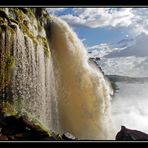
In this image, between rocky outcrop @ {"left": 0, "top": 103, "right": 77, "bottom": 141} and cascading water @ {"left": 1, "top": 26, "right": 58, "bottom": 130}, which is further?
cascading water @ {"left": 1, "top": 26, "right": 58, "bottom": 130}

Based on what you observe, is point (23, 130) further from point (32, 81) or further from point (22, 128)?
point (32, 81)

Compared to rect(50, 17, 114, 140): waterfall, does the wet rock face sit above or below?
below

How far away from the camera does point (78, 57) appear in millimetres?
4207

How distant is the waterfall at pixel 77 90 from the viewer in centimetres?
406

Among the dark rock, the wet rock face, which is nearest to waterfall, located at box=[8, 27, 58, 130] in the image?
the dark rock

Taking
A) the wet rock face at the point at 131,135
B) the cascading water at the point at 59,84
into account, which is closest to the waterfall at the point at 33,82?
the cascading water at the point at 59,84

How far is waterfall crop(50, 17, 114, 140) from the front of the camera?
406cm

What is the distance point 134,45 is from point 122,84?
1.46ft

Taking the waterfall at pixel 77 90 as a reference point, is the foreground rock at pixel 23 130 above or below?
below

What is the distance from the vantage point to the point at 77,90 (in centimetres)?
415

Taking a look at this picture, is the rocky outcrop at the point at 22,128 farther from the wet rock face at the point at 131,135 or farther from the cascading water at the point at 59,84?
the wet rock face at the point at 131,135

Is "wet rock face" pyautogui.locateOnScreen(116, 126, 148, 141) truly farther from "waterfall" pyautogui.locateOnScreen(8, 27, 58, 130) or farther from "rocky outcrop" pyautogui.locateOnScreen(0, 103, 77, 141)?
"waterfall" pyautogui.locateOnScreen(8, 27, 58, 130)
